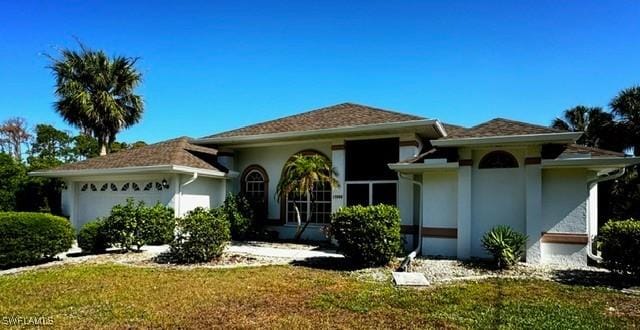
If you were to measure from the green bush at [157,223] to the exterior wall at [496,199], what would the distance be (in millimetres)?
9506

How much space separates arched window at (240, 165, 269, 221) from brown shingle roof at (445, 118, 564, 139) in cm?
807

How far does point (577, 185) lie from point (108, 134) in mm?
24847

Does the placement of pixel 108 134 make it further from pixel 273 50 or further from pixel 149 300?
pixel 149 300

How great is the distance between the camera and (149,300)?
6.39m

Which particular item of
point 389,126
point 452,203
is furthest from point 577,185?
point 389,126

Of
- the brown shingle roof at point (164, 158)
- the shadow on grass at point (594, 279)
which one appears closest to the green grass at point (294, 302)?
the shadow on grass at point (594, 279)

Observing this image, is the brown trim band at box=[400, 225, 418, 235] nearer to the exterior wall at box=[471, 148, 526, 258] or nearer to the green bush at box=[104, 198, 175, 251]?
the exterior wall at box=[471, 148, 526, 258]

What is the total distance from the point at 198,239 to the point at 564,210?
31.3ft

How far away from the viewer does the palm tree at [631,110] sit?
1892 cm

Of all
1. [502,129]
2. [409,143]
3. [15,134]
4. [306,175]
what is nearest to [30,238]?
[306,175]

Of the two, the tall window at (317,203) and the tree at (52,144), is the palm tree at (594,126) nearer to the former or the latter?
the tall window at (317,203)

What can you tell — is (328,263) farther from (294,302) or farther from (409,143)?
(409,143)

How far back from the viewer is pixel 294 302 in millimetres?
6297

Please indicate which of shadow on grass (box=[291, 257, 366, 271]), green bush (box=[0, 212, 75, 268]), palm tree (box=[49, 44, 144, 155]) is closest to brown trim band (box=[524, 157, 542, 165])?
shadow on grass (box=[291, 257, 366, 271])
